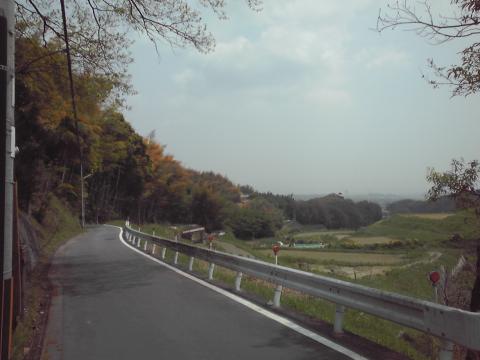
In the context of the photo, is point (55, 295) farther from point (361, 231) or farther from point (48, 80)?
point (361, 231)

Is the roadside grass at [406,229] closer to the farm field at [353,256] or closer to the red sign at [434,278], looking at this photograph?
the farm field at [353,256]

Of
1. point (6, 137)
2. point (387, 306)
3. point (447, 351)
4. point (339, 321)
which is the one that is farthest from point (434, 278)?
point (6, 137)

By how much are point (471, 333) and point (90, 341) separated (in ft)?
15.6

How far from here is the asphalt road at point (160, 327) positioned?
6.11m

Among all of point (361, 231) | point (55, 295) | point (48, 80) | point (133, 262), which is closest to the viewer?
point (55, 295)

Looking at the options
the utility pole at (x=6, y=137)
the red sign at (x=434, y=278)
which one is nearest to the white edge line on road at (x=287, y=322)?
the red sign at (x=434, y=278)

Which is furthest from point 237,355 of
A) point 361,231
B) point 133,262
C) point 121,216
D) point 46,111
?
point 121,216

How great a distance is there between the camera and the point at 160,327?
7.40 meters

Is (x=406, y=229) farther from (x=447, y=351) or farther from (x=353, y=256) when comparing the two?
(x=447, y=351)

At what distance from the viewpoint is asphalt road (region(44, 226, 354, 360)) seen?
6.11m

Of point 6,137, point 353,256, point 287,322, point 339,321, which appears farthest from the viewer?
point 353,256

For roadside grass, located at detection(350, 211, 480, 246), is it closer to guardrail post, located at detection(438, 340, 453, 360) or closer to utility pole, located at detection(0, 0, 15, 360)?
guardrail post, located at detection(438, 340, 453, 360)

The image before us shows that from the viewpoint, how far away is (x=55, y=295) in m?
10.6

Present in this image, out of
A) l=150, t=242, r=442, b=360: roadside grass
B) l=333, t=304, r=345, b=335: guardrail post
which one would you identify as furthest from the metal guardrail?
l=150, t=242, r=442, b=360: roadside grass
